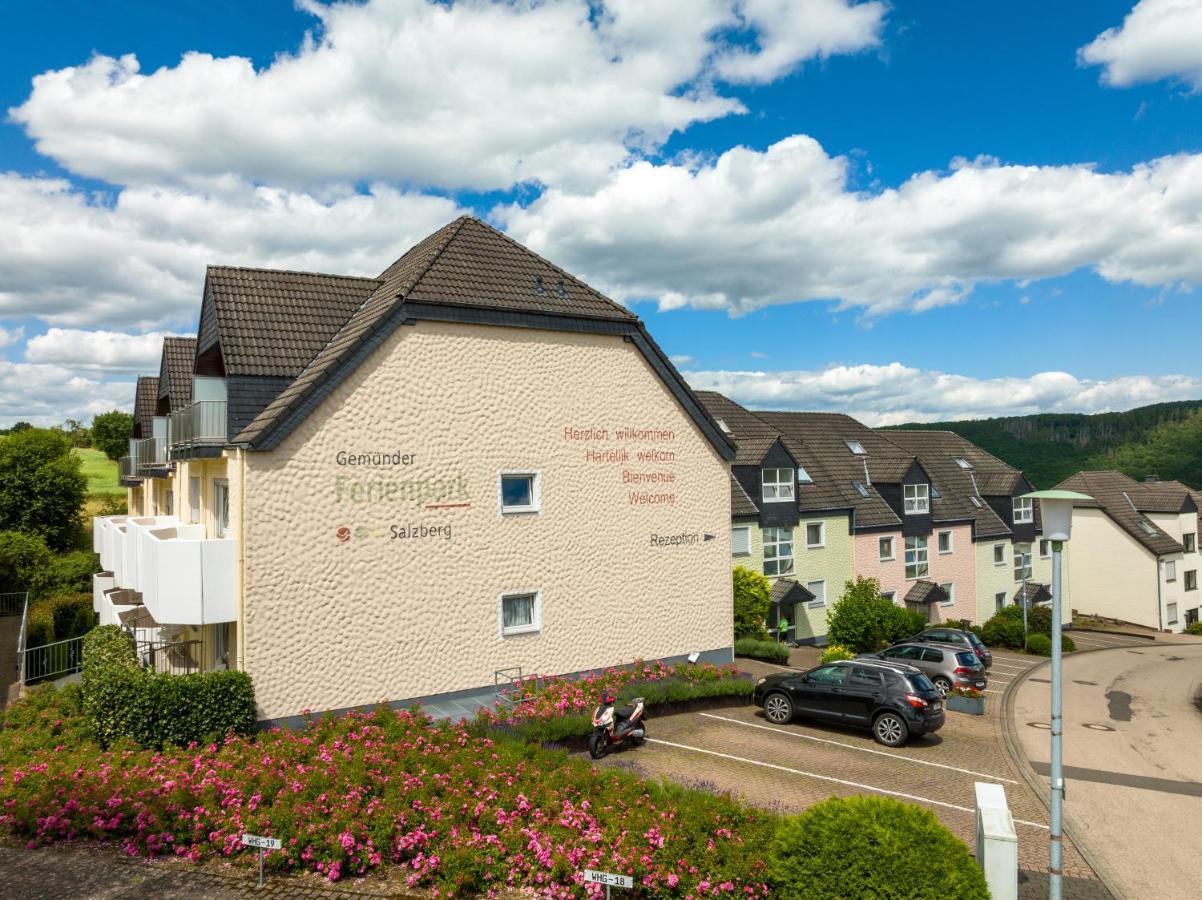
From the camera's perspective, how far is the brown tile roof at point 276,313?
54.5 ft

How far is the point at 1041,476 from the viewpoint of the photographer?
10025cm

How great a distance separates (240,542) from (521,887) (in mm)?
8800

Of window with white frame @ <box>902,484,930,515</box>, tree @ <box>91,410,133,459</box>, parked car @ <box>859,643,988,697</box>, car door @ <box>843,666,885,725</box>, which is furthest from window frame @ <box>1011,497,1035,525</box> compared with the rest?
tree @ <box>91,410,133,459</box>

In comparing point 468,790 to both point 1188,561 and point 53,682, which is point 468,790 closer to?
point 53,682

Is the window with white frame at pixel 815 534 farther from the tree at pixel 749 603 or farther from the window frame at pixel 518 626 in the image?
the window frame at pixel 518 626

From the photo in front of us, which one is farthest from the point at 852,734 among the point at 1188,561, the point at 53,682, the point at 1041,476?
the point at 1041,476

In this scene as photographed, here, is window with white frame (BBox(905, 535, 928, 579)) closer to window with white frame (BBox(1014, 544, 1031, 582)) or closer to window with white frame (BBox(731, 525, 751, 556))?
window with white frame (BBox(1014, 544, 1031, 582))

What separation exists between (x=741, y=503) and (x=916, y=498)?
39.8 feet

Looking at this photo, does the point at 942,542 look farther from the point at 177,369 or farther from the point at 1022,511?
the point at 177,369

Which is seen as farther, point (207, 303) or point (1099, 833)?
point (207, 303)

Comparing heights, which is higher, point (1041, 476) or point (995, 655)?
point (1041, 476)

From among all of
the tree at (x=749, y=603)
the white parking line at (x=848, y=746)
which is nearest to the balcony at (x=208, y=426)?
the white parking line at (x=848, y=746)

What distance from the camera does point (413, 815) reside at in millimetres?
10461

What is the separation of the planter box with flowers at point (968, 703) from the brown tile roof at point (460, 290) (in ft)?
37.1
